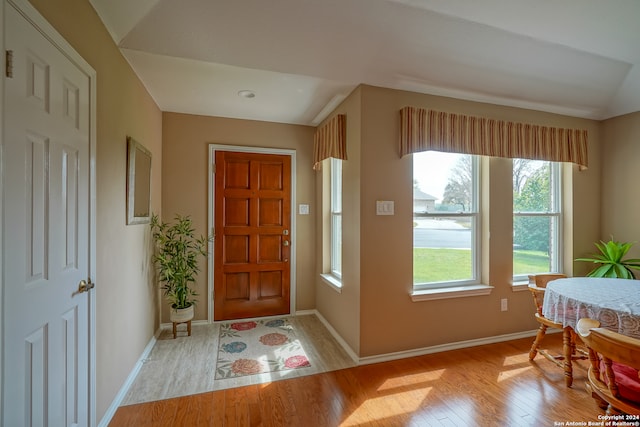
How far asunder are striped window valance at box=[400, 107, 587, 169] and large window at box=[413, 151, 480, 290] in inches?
8.0

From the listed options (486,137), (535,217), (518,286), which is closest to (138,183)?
(486,137)

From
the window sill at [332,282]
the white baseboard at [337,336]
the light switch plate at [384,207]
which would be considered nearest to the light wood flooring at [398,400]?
the white baseboard at [337,336]

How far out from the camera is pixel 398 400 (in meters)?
Result: 1.91

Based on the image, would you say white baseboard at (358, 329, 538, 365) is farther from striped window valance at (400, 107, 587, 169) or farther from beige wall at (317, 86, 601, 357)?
→ striped window valance at (400, 107, 587, 169)

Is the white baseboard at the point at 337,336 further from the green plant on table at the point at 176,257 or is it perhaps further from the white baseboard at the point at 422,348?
the green plant on table at the point at 176,257

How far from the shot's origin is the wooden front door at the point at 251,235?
3258 millimetres

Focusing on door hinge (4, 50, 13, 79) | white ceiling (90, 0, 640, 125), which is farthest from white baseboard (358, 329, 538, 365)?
door hinge (4, 50, 13, 79)

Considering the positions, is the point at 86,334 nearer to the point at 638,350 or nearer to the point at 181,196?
the point at 181,196

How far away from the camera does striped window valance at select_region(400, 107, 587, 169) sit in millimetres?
2426

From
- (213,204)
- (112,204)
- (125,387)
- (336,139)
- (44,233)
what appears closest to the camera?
(44,233)

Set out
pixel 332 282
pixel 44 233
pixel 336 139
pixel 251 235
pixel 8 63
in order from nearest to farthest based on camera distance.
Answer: pixel 8 63
pixel 44 233
pixel 336 139
pixel 332 282
pixel 251 235

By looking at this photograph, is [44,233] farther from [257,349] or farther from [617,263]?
[617,263]

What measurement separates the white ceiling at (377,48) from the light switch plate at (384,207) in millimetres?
1040

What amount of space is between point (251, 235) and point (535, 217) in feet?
11.1
